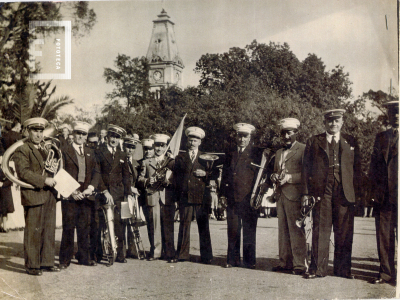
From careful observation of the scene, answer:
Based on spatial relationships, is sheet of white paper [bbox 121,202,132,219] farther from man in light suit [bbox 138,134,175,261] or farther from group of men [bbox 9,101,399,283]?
man in light suit [bbox 138,134,175,261]

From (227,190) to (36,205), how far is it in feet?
8.29

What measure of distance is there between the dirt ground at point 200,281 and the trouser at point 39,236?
230 mm

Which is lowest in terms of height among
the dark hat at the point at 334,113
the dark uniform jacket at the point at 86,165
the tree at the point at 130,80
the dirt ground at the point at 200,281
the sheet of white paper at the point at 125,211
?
the dirt ground at the point at 200,281

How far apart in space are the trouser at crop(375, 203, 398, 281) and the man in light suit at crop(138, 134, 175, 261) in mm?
2815

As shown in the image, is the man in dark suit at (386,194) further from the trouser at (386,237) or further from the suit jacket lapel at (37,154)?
the suit jacket lapel at (37,154)

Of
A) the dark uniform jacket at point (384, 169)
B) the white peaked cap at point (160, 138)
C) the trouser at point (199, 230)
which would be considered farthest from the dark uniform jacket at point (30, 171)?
the dark uniform jacket at point (384, 169)

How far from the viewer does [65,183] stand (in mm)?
5715

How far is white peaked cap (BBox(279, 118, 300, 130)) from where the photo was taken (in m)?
5.54

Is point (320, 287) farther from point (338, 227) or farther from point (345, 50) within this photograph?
point (345, 50)

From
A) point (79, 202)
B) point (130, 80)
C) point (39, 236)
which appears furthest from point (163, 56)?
point (39, 236)

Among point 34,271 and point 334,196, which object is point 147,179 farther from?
point 334,196

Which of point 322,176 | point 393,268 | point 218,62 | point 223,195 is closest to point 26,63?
point 218,62

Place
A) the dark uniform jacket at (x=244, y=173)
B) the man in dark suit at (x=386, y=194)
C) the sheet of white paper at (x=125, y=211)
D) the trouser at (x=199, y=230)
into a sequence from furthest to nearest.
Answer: the sheet of white paper at (x=125, y=211) → the trouser at (x=199, y=230) → the dark uniform jacket at (x=244, y=173) → the man in dark suit at (x=386, y=194)

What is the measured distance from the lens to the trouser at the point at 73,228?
5.80 meters
